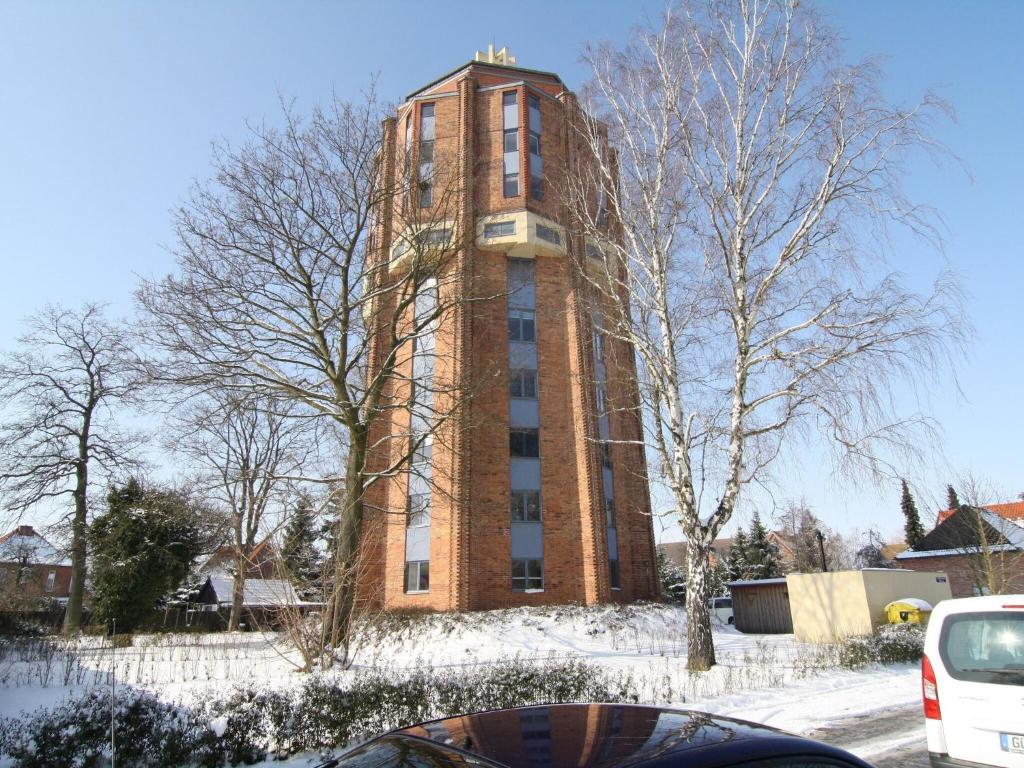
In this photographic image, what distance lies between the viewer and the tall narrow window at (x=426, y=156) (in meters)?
18.6

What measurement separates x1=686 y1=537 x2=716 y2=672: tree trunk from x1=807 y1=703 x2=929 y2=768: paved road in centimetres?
369

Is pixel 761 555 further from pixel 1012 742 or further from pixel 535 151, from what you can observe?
pixel 1012 742

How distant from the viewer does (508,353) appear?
2564 cm

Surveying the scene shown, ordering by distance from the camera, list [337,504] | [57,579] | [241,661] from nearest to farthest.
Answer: [241,661]
[337,504]
[57,579]

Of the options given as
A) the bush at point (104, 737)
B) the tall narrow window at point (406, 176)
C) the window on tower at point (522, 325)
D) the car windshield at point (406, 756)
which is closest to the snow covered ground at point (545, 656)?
the bush at point (104, 737)

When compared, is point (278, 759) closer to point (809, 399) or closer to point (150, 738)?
point (150, 738)

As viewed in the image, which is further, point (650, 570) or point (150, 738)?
point (650, 570)

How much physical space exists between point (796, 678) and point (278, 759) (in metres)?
9.73

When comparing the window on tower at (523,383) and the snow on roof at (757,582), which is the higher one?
the window on tower at (523,383)

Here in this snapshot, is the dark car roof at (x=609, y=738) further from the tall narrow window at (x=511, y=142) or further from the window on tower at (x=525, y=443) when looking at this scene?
the tall narrow window at (x=511, y=142)

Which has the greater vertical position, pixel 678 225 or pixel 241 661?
pixel 678 225

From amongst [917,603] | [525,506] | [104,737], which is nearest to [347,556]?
[104,737]

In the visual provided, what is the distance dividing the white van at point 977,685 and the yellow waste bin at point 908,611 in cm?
1633

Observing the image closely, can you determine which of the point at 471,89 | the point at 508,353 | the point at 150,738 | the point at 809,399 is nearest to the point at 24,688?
the point at 150,738
